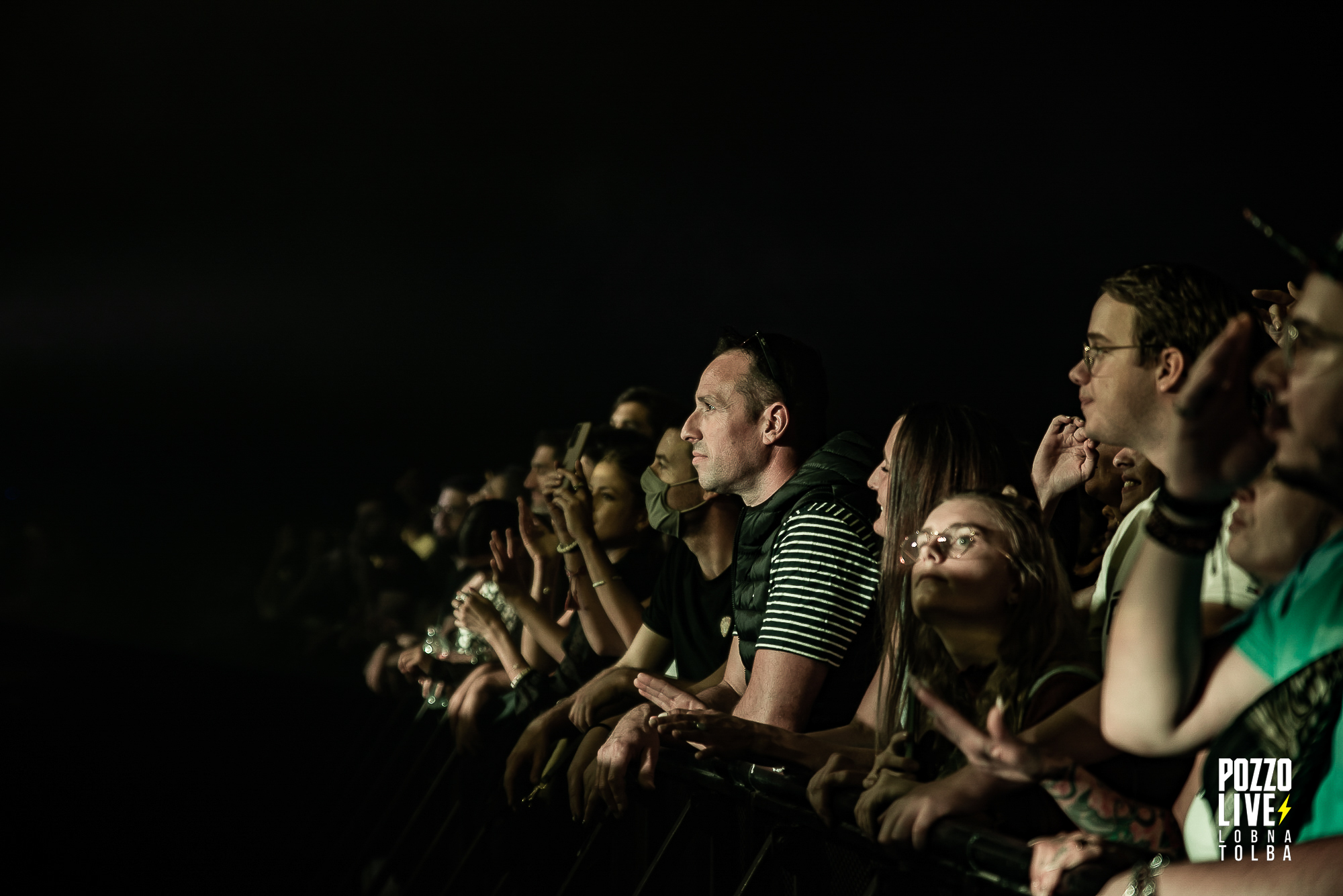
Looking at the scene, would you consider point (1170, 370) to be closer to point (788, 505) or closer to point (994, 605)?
point (994, 605)

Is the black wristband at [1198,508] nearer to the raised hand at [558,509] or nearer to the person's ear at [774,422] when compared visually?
the person's ear at [774,422]

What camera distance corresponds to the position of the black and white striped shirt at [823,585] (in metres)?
2.14

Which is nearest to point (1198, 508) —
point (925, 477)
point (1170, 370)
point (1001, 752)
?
point (1001, 752)

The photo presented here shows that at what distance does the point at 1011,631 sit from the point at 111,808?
15.4 feet

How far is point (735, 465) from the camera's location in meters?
2.58

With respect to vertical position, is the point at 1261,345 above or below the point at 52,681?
above

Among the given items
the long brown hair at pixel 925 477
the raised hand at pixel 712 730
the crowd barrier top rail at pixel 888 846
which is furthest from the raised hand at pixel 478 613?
the long brown hair at pixel 925 477

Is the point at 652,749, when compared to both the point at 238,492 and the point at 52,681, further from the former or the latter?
the point at 238,492

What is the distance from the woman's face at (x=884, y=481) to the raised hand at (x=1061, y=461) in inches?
10.3

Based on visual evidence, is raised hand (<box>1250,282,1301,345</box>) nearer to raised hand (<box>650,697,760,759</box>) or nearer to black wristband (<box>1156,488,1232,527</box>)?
black wristband (<box>1156,488,1232,527</box>)

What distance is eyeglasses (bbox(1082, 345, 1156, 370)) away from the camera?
164cm

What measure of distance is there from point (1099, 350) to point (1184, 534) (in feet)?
1.97

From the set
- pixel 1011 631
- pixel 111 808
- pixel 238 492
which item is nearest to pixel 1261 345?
pixel 1011 631

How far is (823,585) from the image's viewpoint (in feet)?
7.07
